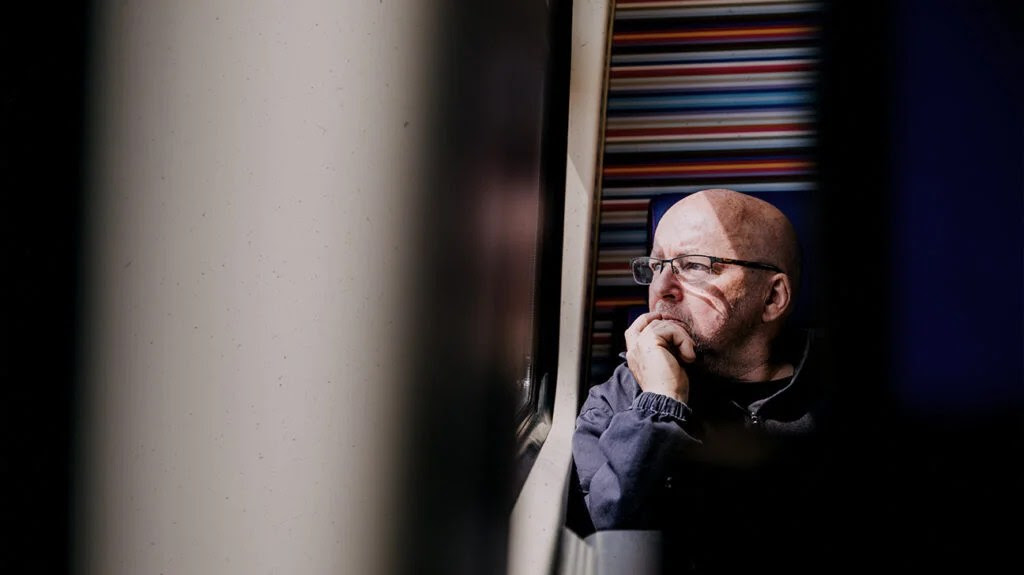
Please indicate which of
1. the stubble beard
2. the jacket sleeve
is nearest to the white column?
the jacket sleeve

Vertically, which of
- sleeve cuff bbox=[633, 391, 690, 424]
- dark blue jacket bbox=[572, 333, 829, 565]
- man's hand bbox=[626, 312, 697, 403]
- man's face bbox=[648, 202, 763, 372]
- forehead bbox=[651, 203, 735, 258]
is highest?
forehead bbox=[651, 203, 735, 258]

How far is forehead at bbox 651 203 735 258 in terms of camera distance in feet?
4.40

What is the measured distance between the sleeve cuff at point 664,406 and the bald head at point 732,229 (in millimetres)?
269

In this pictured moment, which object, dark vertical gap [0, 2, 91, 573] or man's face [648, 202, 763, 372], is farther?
man's face [648, 202, 763, 372]

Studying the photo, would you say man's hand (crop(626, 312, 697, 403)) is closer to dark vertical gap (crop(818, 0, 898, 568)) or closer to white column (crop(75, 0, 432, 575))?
dark vertical gap (crop(818, 0, 898, 568))

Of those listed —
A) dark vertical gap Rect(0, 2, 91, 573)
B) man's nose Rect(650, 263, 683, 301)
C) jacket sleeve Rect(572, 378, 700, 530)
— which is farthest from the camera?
man's nose Rect(650, 263, 683, 301)

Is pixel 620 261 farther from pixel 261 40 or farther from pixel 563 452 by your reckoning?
pixel 261 40

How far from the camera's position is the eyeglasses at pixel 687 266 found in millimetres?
1321

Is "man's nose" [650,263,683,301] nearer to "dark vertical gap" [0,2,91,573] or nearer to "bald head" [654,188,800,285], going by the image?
"bald head" [654,188,800,285]

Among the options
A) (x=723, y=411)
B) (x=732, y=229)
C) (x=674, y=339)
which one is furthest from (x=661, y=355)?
(x=732, y=229)

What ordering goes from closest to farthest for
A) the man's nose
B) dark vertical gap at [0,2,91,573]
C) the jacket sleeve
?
dark vertical gap at [0,2,91,573], the jacket sleeve, the man's nose

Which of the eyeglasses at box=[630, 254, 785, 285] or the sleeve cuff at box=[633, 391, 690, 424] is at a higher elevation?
the eyeglasses at box=[630, 254, 785, 285]

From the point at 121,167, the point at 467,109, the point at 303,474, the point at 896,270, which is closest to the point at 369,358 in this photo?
the point at 303,474

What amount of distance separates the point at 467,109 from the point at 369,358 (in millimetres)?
314
